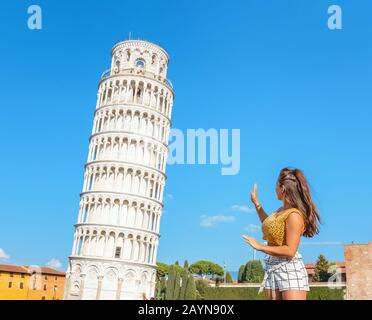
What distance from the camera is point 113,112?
5428cm

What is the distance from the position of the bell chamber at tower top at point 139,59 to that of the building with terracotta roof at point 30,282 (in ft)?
117

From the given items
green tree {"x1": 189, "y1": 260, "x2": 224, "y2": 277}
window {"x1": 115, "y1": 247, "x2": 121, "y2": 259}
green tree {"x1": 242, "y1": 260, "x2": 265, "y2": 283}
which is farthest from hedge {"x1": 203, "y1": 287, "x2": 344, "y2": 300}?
green tree {"x1": 189, "y1": 260, "x2": 224, "y2": 277}

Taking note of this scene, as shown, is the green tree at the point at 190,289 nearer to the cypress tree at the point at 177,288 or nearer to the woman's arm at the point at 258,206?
the cypress tree at the point at 177,288

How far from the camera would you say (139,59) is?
57.7 meters

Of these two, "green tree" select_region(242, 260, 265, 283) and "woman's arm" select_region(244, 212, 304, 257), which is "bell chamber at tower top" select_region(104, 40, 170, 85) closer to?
"green tree" select_region(242, 260, 265, 283)

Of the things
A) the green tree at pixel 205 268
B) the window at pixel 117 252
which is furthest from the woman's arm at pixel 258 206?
the green tree at pixel 205 268

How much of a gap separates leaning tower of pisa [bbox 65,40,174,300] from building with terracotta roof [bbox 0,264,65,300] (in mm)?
19156

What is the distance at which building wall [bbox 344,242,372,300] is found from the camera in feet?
134

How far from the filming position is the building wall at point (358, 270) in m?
40.9

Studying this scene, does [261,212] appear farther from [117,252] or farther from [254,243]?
[117,252]

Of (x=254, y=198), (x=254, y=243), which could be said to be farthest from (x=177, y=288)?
(x=254, y=243)

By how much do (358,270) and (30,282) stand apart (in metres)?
54.1

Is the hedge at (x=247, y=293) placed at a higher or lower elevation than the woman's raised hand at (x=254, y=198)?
higher
